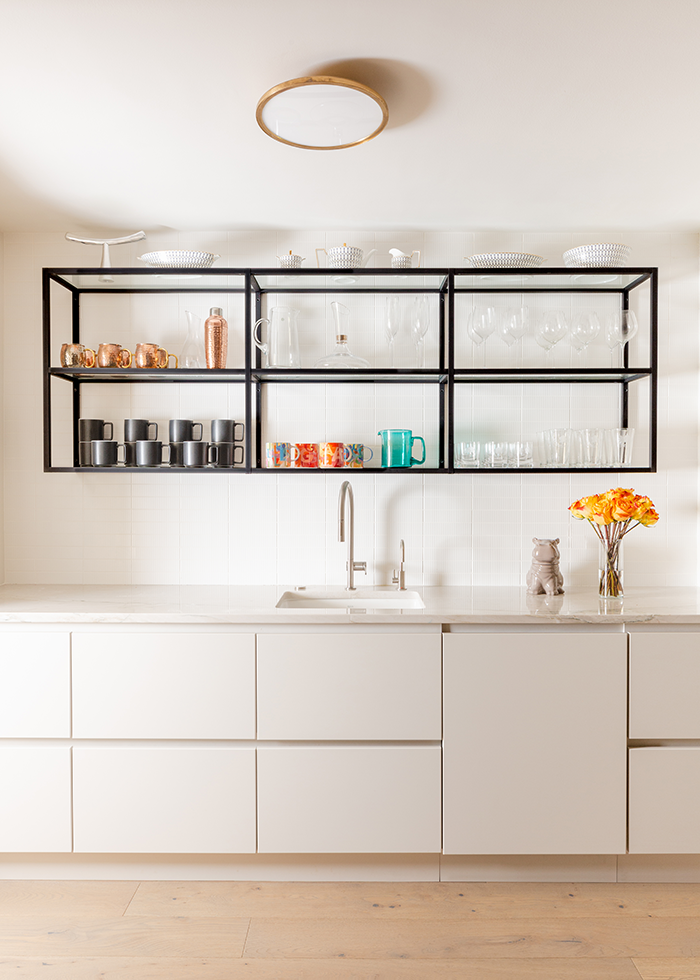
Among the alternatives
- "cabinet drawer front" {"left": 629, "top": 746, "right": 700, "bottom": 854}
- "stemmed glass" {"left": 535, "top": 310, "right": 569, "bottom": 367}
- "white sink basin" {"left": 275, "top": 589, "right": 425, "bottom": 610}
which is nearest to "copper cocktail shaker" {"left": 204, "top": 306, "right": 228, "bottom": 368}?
"white sink basin" {"left": 275, "top": 589, "right": 425, "bottom": 610}

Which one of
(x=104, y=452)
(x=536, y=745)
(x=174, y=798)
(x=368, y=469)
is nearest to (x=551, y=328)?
(x=368, y=469)

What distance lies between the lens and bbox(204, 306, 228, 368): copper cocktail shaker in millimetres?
2594

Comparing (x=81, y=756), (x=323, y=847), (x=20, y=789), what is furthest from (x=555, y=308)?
(x=20, y=789)

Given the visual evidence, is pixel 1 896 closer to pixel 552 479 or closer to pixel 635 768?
pixel 635 768

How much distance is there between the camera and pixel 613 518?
→ 2369 mm

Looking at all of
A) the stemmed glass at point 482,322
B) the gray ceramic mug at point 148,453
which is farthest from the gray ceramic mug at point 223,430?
the stemmed glass at point 482,322

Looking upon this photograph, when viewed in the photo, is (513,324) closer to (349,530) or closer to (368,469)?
(368,469)

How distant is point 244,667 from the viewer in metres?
2.18

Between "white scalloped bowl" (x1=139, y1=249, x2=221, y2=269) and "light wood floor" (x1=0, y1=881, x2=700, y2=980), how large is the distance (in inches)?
88.4

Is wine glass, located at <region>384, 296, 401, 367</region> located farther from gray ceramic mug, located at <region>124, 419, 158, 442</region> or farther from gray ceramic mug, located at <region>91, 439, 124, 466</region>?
gray ceramic mug, located at <region>91, 439, 124, 466</region>

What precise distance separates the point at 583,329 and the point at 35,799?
8.41 feet

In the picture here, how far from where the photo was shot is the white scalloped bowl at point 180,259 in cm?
254

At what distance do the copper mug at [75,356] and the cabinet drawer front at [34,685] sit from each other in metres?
1.06

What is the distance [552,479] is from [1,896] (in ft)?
8.29
